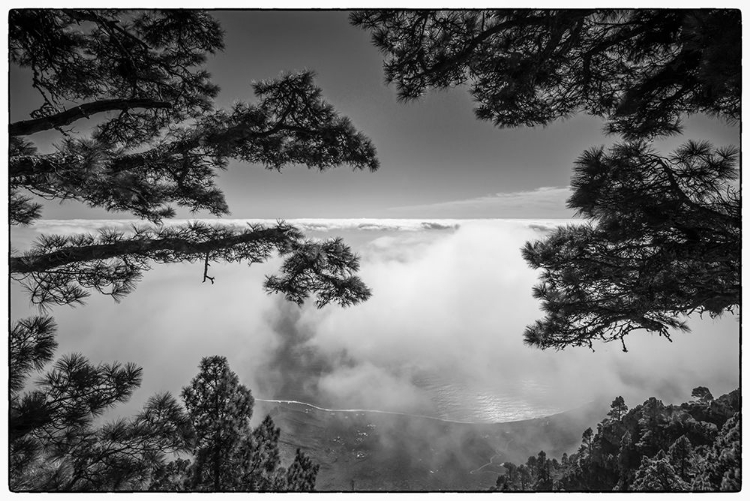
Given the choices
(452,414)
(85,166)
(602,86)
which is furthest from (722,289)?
(452,414)

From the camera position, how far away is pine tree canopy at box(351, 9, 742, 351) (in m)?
1.60

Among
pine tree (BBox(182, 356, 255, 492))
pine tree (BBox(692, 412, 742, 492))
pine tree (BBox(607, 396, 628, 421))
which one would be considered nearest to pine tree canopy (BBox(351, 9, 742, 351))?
pine tree (BBox(692, 412, 742, 492))

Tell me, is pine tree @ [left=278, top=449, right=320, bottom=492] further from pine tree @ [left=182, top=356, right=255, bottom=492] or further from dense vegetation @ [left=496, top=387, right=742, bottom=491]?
dense vegetation @ [left=496, top=387, right=742, bottom=491]

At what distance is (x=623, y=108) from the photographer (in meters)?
2.08

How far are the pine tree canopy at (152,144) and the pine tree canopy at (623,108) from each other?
87 cm

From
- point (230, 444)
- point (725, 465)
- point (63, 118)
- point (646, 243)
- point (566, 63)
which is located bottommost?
point (230, 444)

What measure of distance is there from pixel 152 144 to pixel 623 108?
398 cm

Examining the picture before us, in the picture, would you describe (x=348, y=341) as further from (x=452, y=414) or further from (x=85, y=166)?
(x=85, y=166)

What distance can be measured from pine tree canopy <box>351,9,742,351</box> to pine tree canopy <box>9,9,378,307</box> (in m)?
0.87

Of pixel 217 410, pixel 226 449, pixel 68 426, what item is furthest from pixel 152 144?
pixel 226 449

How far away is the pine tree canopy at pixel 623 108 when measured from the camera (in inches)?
63.1

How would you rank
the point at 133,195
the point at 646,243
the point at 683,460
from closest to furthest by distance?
the point at 646,243 → the point at 133,195 → the point at 683,460

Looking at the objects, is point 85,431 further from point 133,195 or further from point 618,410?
point 618,410

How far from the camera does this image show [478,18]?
167cm
